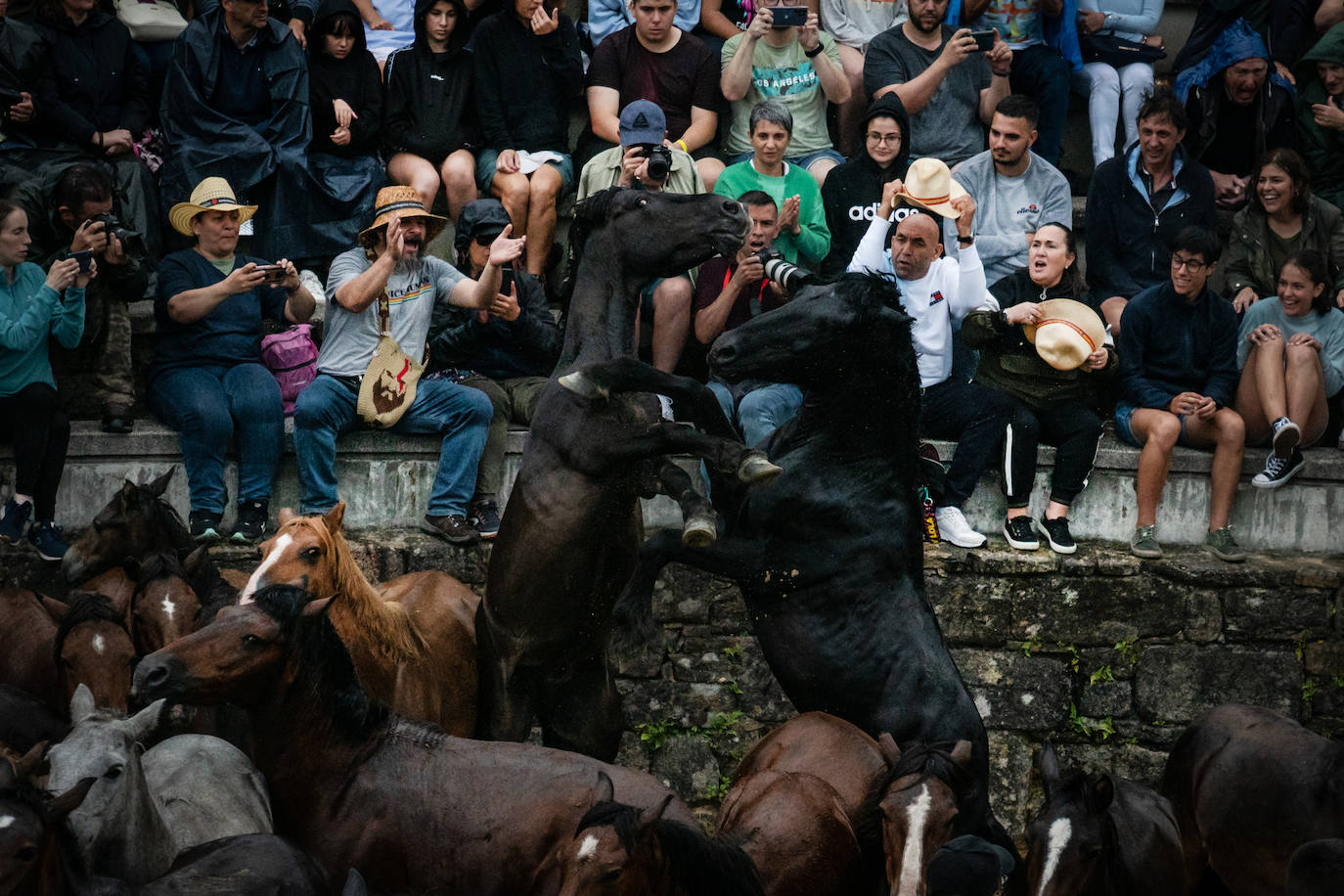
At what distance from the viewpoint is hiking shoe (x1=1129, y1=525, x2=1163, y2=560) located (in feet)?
28.8

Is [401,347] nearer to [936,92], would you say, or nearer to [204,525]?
[204,525]

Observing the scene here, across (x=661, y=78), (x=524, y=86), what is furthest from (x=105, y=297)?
(x=661, y=78)

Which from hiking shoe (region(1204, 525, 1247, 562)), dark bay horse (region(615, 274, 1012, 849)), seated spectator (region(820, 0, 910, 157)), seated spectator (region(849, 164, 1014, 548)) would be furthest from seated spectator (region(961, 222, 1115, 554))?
dark bay horse (region(615, 274, 1012, 849))

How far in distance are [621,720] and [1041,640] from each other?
3139mm

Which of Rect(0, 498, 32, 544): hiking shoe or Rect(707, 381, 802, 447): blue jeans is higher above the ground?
Rect(707, 381, 802, 447): blue jeans

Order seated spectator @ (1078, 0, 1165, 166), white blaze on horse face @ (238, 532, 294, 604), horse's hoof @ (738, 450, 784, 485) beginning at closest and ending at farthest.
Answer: white blaze on horse face @ (238, 532, 294, 604) → horse's hoof @ (738, 450, 784, 485) → seated spectator @ (1078, 0, 1165, 166)

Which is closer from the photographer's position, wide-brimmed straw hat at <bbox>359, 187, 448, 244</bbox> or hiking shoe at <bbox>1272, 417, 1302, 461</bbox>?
wide-brimmed straw hat at <bbox>359, 187, 448, 244</bbox>

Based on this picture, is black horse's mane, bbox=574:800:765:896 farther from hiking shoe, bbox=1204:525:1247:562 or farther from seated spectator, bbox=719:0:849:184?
seated spectator, bbox=719:0:849:184

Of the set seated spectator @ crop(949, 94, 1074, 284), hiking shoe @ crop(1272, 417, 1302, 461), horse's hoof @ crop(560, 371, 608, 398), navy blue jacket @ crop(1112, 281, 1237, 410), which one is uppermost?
seated spectator @ crop(949, 94, 1074, 284)

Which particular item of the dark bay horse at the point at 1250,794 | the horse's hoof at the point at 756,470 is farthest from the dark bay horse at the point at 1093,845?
the horse's hoof at the point at 756,470

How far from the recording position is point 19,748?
234 inches

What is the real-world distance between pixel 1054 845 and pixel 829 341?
205 cm

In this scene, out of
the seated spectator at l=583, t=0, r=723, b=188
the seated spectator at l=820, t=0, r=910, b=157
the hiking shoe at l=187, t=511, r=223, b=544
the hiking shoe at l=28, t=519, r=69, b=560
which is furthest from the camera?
the seated spectator at l=820, t=0, r=910, b=157

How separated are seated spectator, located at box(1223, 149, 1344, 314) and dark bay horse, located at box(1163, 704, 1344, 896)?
405cm
